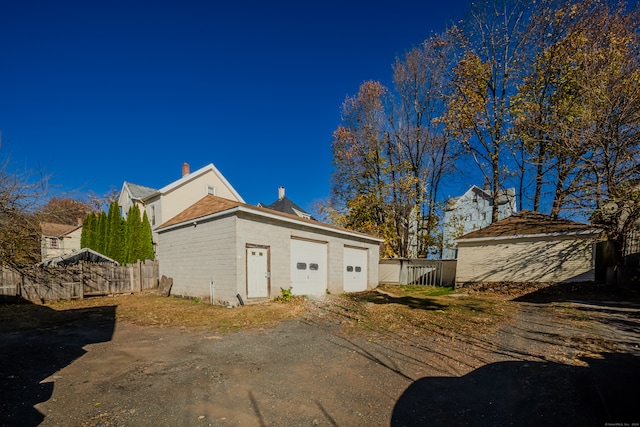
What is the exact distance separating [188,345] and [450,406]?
15.7 feet

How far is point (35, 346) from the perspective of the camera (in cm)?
548

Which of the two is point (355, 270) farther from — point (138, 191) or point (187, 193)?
point (138, 191)

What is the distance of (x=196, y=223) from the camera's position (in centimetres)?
1131

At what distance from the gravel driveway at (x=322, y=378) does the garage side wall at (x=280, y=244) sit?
3.60 m

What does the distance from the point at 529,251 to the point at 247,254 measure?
42.3ft

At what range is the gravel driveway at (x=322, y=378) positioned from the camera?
3016mm

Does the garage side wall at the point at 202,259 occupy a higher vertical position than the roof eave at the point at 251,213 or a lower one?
lower

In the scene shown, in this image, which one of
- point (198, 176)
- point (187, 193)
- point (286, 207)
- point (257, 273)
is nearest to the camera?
point (257, 273)

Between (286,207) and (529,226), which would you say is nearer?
(529,226)

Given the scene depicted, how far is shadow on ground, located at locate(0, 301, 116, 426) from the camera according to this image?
Result: 3.27 metres

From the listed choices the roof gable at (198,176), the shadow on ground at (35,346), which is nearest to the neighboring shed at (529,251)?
the shadow on ground at (35,346)

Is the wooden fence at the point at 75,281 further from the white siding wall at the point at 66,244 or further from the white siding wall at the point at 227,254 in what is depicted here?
the white siding wall at the point at 66,244

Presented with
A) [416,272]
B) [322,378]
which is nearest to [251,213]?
[322,378]

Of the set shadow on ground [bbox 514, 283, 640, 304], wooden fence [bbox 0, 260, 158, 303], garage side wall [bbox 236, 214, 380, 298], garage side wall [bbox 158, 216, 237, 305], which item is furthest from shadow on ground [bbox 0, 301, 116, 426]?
shadow on ground [bbox 514, 283, 640, 304]
